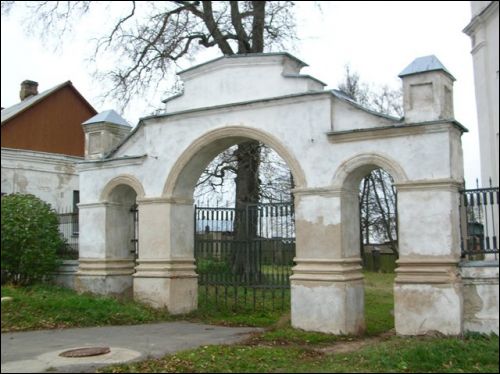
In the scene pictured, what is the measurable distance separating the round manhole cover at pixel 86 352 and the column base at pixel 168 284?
3.80 m

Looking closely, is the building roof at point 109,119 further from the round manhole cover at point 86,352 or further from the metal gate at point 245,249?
the round manhole cover at point 86,352

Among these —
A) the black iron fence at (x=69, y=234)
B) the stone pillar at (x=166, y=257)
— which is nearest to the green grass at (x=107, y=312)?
the stone pillar at (x=166, y=257)

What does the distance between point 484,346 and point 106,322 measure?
23.8 feet

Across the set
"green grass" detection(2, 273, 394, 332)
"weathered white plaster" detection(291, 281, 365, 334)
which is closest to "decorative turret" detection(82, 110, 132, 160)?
"green grass" detection(2, 273, 394, 332)

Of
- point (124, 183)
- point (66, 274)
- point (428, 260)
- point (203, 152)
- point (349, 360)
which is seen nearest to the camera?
point (349, 360)

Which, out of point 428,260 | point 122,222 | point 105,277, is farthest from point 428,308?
point 122,222

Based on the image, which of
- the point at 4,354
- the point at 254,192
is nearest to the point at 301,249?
the point at 4,354

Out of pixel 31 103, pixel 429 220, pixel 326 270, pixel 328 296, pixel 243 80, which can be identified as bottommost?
pixel 328 296

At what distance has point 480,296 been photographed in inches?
394

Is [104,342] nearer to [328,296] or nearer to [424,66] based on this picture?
[328,296]

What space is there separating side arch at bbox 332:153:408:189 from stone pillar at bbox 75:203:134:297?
19.8 feet

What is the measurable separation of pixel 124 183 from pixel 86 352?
573cm

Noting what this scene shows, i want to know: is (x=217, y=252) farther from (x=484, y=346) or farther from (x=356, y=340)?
(x=484, y=346)

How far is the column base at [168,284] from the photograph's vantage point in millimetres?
13367
